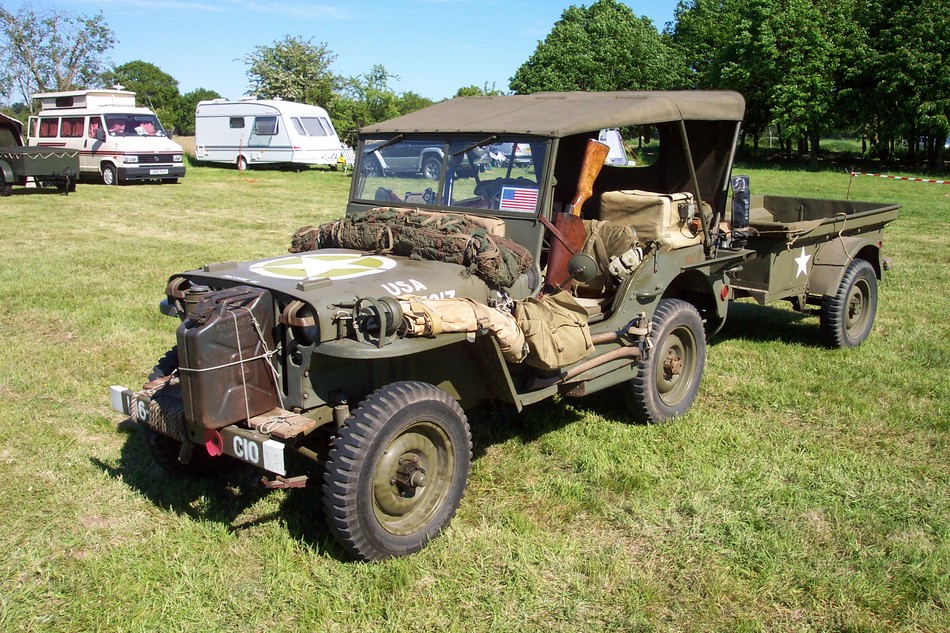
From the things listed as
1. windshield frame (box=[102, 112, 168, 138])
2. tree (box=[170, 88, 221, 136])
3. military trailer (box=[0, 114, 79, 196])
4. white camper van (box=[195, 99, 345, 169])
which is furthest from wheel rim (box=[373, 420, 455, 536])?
tree (box=[170, 88, 221, 136])

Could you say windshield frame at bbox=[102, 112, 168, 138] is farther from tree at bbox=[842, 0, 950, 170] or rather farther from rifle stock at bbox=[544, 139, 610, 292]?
tree at bbox=[842, 0, 950, 170]

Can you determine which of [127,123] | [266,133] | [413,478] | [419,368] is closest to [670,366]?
[419,368]

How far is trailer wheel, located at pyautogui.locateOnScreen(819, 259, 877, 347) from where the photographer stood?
249 inches

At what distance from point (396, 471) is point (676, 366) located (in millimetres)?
2349

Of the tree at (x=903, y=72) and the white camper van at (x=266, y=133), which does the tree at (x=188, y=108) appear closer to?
the white camper van at (x=266, y=133)

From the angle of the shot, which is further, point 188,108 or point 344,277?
point 188,108

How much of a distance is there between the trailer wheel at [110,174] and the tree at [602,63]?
22163 mm

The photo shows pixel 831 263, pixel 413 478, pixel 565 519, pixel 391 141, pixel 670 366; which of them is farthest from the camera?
pixel 831 263

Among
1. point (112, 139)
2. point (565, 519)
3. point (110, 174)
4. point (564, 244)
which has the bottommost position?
point (565, 519)

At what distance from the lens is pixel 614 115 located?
14.5 feet

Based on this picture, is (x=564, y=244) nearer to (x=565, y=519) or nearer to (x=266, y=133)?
(x=565, y=519)

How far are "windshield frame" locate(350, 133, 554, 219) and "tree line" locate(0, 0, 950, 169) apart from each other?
22788mm

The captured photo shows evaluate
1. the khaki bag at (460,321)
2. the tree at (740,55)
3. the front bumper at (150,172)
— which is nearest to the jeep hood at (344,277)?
the khaki bag at (460,321)

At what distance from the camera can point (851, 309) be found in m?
6.66
